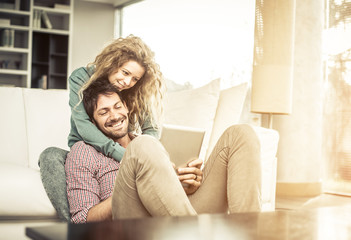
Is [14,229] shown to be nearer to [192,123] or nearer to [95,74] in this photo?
[95,74]

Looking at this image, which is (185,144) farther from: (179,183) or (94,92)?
(179,183)

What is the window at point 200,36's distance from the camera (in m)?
5.58

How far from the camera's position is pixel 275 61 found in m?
3.81

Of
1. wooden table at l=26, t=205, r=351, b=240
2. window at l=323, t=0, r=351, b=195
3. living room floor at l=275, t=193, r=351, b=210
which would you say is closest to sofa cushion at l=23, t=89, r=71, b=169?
wooden table at l=26, t=205, r=351, b=240

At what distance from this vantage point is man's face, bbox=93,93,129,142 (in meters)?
1.89

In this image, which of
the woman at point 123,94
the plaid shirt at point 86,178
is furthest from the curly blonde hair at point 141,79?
the plaid shirt at point 86,178

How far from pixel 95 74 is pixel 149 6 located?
595 cm

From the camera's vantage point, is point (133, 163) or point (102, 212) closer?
point (133, 163)

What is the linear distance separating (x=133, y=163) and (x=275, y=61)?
2.70 meters

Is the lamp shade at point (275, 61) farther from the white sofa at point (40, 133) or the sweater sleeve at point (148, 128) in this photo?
the sweater sleeve at point (148, 128)

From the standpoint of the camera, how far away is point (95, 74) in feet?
6.43

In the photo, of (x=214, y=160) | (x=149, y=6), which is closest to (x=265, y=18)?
(x=214, y=160)

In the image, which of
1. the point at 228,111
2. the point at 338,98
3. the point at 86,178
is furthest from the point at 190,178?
the point at 338,98

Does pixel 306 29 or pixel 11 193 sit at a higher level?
pixel 306 29
